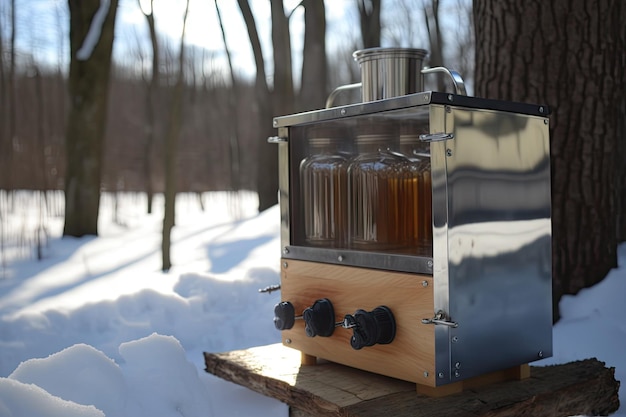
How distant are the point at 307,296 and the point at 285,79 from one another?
4.06 m

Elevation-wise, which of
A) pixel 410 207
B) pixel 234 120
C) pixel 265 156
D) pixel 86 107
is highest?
pixel 234 120

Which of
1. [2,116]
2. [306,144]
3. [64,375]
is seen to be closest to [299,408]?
[64,375]

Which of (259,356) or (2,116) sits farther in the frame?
(2,116)

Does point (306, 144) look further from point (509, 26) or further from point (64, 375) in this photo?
point (509, 26)

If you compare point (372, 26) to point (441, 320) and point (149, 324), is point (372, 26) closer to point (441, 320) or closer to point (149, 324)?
point (149, 324)

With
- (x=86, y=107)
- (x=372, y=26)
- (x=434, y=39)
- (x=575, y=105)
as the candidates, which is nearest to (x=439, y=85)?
(x=434, y=39)

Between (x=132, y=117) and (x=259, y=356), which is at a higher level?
(x=132, y=117)

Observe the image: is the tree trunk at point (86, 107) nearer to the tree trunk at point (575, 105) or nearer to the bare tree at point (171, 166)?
the bare tree at point (171, 166)

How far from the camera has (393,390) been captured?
1.70m

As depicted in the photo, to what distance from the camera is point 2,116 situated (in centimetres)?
775

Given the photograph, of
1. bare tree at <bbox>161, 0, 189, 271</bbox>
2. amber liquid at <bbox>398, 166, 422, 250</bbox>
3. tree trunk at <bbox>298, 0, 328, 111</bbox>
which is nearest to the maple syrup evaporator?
amber liquid at <bbox>398, 166, 422, 250</bbox>

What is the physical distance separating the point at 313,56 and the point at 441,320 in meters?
5.30

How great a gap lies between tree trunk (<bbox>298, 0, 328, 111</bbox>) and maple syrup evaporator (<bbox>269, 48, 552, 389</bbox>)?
428 centimetres

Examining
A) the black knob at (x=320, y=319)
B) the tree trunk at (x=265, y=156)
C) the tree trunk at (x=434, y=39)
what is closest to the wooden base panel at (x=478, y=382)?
the black knob at (x=320, y=319)
